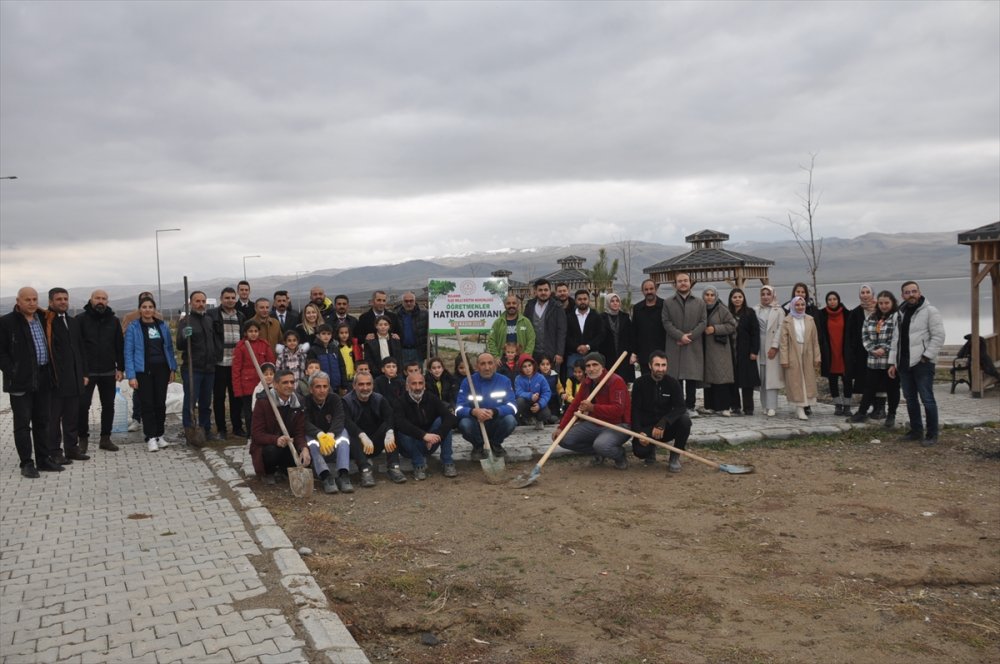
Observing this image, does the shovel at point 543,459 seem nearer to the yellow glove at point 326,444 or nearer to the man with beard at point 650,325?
the yellow glove at point 326,444

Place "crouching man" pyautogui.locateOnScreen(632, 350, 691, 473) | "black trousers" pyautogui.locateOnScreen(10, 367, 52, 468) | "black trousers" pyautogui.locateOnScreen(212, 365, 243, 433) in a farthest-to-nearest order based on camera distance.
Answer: "black trousers" pyautogui.locateOnScreen(212, 365, 243, 433) → "crouching man" pyautogui.locateOnScreen(632, 350, 691, 473) → "black trousers" pyautogui.locateOnScreen(10, 367, 52, 468)

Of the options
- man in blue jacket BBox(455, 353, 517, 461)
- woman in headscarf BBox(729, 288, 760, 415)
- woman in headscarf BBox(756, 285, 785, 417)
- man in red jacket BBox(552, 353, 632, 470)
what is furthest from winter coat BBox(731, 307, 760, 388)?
man in blue jacket BBox(455, 353, 517, 461)

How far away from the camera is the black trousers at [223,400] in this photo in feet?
32.2

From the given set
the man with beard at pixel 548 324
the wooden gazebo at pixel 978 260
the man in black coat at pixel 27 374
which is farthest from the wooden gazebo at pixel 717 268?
the man in black coat at pixel 27 374

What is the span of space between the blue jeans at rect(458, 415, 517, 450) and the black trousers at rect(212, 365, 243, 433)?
3.34 metres

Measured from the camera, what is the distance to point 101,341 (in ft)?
30.5

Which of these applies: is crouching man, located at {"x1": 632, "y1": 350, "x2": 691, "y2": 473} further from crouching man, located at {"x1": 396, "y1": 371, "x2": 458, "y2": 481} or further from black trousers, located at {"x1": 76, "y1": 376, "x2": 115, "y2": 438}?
black trousers, located at {"x1": 76, "y1": 376, "x2": 115, "y2": 438}

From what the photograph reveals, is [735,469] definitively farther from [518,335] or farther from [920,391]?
[518,335]

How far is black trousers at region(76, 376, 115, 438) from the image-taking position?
9.08 meters

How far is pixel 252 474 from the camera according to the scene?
8.14m

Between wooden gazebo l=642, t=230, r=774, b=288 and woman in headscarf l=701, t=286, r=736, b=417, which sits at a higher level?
wooden gazebo l=642, t=230, r=774, b=288

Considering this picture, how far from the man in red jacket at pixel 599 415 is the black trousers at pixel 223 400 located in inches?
176

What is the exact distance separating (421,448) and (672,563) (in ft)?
11.2

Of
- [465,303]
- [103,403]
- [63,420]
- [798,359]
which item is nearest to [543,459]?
[465,303]
